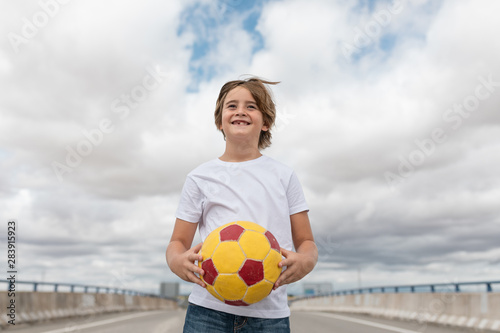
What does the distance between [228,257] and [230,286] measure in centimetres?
15

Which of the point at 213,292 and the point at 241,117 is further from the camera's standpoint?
the point at 241,117

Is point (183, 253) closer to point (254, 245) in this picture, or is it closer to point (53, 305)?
point (254, 245)

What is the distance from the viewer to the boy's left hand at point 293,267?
264cm

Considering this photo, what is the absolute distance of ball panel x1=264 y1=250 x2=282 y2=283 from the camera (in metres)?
2.57

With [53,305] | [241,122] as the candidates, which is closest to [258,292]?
[241,122]

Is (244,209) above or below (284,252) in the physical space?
above

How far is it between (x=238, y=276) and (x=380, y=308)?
1955cm

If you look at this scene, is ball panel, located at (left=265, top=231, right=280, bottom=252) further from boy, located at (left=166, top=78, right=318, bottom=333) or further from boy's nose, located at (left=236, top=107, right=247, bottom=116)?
boy's nose, located at (left=236, top=107, right=247, bottom=116)

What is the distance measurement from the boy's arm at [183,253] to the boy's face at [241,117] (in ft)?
2.11

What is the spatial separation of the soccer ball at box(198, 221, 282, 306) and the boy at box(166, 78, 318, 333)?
83mm

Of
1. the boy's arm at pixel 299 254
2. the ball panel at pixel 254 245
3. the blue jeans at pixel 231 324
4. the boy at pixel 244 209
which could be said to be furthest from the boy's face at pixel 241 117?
the blue jeans at pixel 231 324

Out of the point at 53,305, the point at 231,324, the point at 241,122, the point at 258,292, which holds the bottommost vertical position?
the point at 53,305

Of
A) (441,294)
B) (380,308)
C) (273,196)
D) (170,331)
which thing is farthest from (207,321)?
(380,308)

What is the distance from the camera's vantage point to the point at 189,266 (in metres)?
2.64
